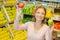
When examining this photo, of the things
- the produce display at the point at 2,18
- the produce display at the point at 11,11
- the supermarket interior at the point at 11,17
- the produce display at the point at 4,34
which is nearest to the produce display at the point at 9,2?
the supermarket interior at the point at 11,17

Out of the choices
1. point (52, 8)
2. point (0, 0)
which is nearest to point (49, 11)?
point (52, 8)

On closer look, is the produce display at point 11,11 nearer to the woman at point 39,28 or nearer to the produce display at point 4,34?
the produce display at point 4,34

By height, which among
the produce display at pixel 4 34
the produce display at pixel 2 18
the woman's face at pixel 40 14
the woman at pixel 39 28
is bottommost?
the produce display at pixel 4 34

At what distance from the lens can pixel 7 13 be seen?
478 cm

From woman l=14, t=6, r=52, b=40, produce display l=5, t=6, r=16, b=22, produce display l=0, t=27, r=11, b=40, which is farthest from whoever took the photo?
produce display l=5, t=6, r=16, b=22

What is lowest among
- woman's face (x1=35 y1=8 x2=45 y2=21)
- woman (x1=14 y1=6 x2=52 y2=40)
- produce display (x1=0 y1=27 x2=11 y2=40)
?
produce display (x1=0 y1=27 x2=11 y2=40)

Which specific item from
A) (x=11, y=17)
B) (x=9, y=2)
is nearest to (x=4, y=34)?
(x=11, y=17)

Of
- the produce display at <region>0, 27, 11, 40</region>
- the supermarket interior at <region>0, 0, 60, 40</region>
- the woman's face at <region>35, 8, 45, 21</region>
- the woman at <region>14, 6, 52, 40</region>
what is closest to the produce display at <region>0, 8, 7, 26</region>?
the supermarket interior at <region>0, 0, 60, 40</region>

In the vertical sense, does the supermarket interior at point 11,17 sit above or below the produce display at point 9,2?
below

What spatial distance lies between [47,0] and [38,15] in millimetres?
3225

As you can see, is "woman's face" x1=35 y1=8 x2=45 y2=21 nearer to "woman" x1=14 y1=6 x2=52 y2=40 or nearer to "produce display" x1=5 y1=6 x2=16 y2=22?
"woman" x1=14 y1=6 x2=52 y2=40

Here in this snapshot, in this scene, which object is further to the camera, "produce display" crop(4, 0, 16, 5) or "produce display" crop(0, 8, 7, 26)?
"produce display" crop(4, 0, 16, 5)

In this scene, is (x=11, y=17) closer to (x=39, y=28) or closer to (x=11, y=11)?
(x=11, y=11)

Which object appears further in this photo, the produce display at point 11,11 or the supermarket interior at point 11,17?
the produce display at point 11,11
